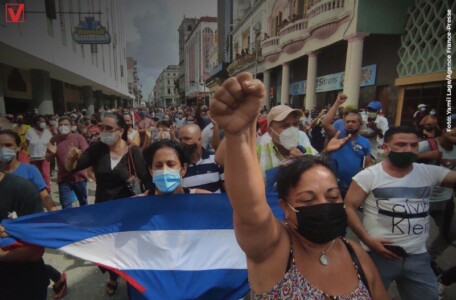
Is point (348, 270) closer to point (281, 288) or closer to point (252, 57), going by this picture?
point (281, 288)

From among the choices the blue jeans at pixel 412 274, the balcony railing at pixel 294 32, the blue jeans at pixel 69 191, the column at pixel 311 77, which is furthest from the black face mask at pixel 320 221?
the balcony railing at pixel 294 32

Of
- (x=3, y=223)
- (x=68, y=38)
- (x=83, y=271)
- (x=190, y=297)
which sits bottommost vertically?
(x=83, y=271)

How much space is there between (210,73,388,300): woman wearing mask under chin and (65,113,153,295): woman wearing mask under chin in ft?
5.93

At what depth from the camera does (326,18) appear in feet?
41.3

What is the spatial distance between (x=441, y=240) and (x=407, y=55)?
10.2 meters

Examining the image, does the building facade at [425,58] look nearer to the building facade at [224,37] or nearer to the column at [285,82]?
the column at [285,82]

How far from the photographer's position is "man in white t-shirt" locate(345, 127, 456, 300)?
1975 millimetres

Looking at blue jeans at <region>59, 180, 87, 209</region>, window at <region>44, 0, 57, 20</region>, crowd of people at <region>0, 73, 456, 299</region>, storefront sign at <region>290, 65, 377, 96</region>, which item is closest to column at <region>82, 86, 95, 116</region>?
window at <region>44, 0, 57, 20</region>

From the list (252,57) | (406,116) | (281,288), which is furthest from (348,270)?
(252,57)

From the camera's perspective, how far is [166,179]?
211 centimetres

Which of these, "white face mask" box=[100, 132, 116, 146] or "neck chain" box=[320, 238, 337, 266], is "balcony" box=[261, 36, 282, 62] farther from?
"neck chain" box=[320, 238, 337, 266]

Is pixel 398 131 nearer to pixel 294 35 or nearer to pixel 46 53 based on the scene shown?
pixel 46 53

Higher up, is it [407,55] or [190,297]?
[407,55]

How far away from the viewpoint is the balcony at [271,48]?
20.1 m
